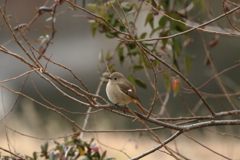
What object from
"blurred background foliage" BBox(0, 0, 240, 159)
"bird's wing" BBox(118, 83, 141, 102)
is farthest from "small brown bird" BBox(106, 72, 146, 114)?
"blurred background foliage" BBox(0, 0, 240, 159)

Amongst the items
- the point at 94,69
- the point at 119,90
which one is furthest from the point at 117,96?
the point at 94,69

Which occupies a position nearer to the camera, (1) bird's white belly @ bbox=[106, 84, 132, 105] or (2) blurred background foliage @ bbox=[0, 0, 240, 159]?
(1) bird's white belly @ bbox=[106, 84, 132, 105]

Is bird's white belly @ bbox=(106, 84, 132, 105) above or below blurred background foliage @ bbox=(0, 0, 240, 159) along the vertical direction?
below

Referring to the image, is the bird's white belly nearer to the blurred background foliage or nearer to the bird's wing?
the bird's wing

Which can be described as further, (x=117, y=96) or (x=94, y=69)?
(x=94, y=69)

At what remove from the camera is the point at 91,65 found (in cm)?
929

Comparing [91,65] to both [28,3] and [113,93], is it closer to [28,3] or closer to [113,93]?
[28,3]

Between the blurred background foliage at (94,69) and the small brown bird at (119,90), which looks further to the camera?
the blurred background foliage at (94,69)

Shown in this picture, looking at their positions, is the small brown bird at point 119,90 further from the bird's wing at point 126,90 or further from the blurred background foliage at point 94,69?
the blurred background foliage at point 94,69

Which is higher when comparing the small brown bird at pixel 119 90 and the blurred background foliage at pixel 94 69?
the blurred background foliage at pixel 94 69

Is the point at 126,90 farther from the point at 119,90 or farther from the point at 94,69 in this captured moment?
the point at 94,69

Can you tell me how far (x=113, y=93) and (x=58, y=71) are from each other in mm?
5451

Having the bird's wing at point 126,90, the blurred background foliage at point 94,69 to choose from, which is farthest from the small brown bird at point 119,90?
A: the blurred background foliage at point 94,69

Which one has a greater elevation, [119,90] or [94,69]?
[94,69]
